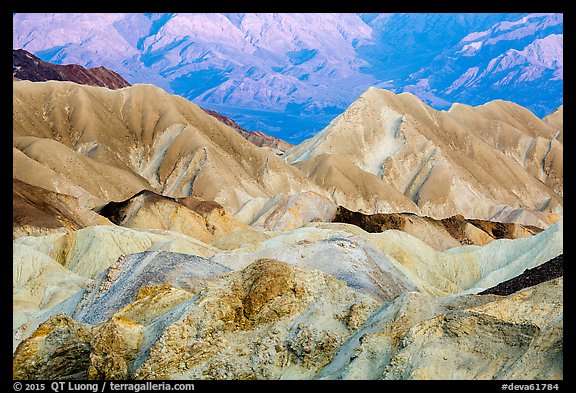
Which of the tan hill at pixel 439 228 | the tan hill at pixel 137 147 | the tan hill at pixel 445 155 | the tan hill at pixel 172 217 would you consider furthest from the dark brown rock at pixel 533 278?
the tan hill at pixel 445 155

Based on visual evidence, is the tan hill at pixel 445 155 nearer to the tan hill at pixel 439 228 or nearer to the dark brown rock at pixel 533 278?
the tan hill at pixel 439 228

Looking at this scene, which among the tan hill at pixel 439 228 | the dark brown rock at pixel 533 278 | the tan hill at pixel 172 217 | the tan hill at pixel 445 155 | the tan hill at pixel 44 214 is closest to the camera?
the dark brown rock at pixel 533 278

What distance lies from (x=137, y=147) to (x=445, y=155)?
5498 cm

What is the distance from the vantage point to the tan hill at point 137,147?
94.0m

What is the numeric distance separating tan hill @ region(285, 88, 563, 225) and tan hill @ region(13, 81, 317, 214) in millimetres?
13426

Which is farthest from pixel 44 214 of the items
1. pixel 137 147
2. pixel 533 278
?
pixel 137 147

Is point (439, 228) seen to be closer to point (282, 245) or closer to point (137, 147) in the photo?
point (282, 245)

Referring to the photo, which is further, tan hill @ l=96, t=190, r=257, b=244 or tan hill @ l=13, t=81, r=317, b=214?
tan hill @ l=13, t=81, r=317, b=214

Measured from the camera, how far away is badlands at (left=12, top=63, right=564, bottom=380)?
640 inches

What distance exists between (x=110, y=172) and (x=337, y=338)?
8326 centimetres

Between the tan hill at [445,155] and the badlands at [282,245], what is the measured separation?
398mm

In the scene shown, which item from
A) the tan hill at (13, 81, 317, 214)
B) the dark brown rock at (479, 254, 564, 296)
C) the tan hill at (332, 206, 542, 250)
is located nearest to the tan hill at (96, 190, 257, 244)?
the tan hill at (332, 206, 542, 250)

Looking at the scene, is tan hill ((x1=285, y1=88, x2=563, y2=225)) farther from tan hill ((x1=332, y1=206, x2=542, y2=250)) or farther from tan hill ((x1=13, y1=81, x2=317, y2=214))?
tan hill ((x1=332, y1=206, x2=542, y2=250))

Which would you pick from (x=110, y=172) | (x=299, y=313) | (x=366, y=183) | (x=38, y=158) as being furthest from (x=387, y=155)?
(x=299, y=313)
